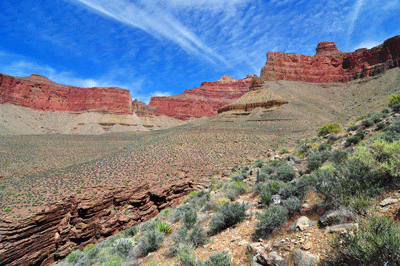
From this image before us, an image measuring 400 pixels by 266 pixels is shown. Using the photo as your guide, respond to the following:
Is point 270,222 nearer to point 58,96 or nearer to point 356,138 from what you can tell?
point 356,138

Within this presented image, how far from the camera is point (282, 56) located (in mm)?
89375

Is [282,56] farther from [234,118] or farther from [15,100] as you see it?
[15,100]

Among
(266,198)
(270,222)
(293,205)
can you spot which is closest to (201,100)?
(266,198)

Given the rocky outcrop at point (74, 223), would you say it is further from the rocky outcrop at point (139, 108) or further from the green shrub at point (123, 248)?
the rocky outcrop at point (139, 108)

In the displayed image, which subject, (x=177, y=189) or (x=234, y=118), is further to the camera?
(x=234, y=118)

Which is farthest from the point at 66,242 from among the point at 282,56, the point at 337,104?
the point at 282,56

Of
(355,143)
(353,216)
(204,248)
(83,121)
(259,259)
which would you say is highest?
(83,121)

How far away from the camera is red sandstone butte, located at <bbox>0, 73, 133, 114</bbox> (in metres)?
75.8

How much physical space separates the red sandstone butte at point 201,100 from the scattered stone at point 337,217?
125 metres

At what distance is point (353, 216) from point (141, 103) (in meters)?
117

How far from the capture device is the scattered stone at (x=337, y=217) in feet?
11.3

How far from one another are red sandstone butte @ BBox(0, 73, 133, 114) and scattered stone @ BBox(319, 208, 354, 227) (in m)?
102

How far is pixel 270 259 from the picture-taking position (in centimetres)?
324

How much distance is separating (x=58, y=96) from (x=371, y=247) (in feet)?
374
